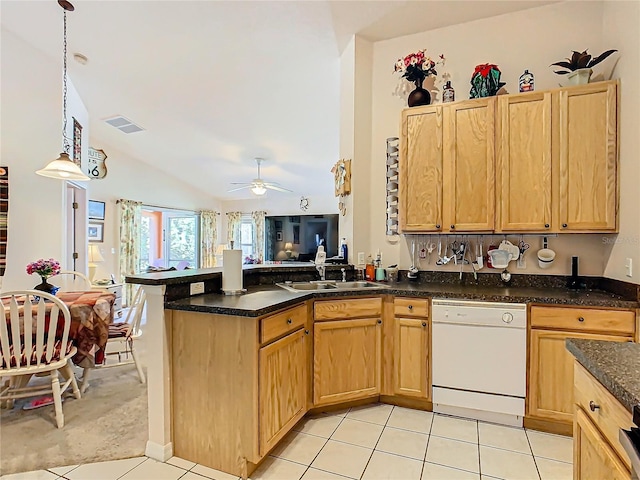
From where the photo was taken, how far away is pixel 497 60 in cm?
290

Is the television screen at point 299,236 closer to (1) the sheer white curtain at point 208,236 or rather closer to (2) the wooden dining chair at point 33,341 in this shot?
(1) the sheer white curtain at point 208,236

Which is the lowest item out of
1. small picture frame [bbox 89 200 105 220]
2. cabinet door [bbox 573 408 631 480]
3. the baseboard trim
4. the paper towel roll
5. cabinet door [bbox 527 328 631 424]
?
the baseboard trim

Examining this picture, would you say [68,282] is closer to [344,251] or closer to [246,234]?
[344,251]

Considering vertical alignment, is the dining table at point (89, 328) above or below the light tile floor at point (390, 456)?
above

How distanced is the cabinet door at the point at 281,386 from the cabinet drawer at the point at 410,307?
72cm

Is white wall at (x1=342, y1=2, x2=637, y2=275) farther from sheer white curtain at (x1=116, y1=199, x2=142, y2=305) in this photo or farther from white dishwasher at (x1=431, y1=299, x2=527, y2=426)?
sheer white curtain at (x1=116, y1=199, x2=142, y2=305)

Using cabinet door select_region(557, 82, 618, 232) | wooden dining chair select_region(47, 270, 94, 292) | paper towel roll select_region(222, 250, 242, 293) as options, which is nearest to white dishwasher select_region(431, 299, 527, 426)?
cabinet door select_region(557, 82, 618, 232)

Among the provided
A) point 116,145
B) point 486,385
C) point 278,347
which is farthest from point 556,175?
point 116,145

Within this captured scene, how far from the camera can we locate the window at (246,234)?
30.1 feet

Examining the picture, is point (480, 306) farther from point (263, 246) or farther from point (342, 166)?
point (263, 246)

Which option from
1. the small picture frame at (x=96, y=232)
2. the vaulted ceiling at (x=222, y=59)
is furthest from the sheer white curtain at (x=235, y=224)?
the small picture frame at (x=96, y=232)

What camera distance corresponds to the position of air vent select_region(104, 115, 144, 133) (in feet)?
17.4

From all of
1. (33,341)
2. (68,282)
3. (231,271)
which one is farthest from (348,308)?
(68,282)

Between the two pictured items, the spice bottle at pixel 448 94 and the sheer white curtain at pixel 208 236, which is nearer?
the spice bottle at pixel 448 94
